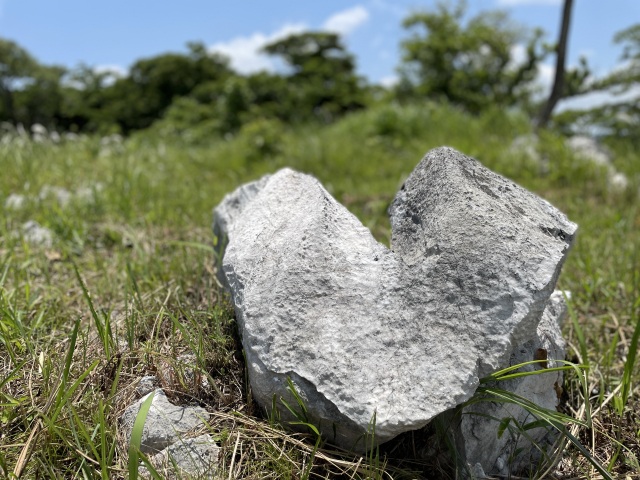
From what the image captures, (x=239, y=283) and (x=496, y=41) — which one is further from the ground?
(x=496, y=41)

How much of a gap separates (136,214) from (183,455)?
2704 millimetres

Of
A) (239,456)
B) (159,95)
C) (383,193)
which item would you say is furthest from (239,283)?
(159,95)

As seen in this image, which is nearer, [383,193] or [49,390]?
[49,390]

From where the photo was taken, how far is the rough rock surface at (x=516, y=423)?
1.76 meters

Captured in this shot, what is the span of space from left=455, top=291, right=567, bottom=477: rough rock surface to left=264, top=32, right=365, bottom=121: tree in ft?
41.1

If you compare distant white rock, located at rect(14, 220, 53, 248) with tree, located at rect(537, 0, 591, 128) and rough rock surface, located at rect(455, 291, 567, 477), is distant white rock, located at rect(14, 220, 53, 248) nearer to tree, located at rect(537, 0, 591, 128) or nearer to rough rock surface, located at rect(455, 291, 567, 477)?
rough rock surface, located at rect(455, 291, 567, 477)

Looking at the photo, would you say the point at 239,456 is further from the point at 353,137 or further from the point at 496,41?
the point at 496,41

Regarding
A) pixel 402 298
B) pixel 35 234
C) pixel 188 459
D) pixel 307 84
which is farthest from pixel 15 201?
pixel 307 84

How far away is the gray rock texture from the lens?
5.75 feet

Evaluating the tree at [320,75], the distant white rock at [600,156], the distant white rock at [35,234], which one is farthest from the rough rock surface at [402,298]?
the tree at [320,75]

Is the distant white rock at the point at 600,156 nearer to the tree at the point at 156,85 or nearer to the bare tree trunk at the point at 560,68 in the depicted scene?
the bare tree trunk at the point at 560,68

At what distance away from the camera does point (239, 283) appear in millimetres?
1885

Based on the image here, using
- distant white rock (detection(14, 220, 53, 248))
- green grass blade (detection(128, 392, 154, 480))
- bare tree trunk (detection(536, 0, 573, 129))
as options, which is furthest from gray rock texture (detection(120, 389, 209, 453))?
bare tree trunk (detection(536, 0, 573, 129))

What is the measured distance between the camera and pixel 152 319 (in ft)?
7.49
